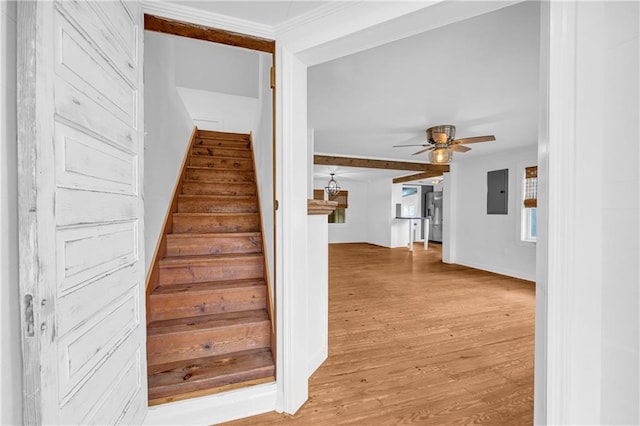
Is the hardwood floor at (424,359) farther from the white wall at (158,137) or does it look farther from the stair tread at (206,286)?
the white wall at (158,137)

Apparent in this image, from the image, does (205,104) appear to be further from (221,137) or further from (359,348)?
(359,348)

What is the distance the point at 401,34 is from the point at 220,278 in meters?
1.97

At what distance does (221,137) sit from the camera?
4.11 meters

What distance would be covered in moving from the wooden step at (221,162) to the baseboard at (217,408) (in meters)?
2.57

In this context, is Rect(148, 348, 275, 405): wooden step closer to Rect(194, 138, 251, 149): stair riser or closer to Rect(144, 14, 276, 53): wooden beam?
Rect(144, 14, 276, 53): wooden beam

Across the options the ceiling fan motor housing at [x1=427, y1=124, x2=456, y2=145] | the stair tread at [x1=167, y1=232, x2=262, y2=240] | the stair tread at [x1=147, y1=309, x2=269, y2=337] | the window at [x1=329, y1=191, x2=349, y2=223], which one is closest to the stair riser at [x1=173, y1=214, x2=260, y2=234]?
the stair tread at [x1=167, y1=232, x2=262, y2=240]

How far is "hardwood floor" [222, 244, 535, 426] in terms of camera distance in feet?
4.94

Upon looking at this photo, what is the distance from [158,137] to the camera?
2131 millimetres

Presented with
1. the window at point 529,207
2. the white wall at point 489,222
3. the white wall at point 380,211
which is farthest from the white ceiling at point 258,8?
the white wall at point 380,211

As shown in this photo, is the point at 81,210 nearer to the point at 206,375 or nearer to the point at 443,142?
the point at 206,375

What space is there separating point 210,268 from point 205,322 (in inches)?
18.3

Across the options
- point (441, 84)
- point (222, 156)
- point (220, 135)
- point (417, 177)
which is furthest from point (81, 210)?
point (417, 177)

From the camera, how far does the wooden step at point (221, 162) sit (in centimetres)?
340

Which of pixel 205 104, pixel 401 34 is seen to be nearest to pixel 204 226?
pixel 401 34
